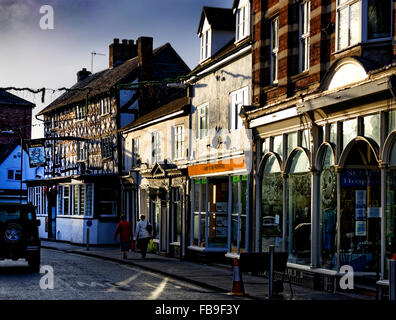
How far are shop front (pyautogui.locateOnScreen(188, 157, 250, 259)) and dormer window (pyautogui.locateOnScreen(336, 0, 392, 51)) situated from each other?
7436 mm

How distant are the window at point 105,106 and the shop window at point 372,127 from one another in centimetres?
2703

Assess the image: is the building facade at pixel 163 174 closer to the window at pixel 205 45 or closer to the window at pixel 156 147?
the window at pixel 156 147

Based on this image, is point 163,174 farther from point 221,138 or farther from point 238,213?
point 238,213

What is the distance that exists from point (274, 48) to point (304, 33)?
81.1 inches

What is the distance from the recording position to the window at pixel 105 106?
42275 mm

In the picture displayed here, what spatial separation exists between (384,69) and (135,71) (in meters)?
28.2

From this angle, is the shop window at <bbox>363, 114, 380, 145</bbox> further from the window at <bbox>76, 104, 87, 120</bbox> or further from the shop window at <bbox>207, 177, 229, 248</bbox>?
the window at <bbox>76, 104, 87, 120</bbox>

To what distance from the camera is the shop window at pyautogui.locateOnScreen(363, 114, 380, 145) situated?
635 inches

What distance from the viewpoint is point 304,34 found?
20.3 meters

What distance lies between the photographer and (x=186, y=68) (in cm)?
4506

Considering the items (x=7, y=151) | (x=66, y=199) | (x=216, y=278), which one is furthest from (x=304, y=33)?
(x=7, y=151)

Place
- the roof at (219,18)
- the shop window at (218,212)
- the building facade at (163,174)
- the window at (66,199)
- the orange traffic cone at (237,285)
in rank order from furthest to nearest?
the window at (66,199)
the building facade at (163,174)
the roof at (219,18)
the shop window at (218,212)
the orange traffic cone at (237,285)

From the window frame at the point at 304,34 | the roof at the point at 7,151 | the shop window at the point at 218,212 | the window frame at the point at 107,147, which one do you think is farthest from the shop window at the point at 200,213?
the roof at the point at 7,151

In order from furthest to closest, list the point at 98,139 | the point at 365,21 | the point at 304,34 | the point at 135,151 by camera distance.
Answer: the point at 98,139, the point at 135,151, the point at 304,34, the point at 365,21
